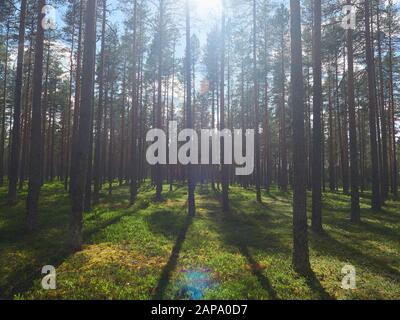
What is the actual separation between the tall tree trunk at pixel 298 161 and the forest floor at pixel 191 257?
1.68 feet

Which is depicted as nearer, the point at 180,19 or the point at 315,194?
the point at 315,194

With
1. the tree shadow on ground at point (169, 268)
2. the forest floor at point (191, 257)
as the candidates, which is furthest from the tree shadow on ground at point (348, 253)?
the tree shadow on ground at point (169, 268)

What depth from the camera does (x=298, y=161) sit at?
26.3ft

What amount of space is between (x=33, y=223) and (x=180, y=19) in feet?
45.9

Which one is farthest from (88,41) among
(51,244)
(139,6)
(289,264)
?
(139,6)

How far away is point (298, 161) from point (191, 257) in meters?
3.93

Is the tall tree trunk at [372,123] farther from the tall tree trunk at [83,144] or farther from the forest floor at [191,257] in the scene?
the tall tree trunk at [83,144]

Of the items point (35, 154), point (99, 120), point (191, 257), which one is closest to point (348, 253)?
point (191, 257)

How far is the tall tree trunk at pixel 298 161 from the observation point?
25.6ft

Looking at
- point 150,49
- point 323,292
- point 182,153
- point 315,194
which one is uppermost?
point 150,49

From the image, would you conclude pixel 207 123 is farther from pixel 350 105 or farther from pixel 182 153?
pixel 350 105

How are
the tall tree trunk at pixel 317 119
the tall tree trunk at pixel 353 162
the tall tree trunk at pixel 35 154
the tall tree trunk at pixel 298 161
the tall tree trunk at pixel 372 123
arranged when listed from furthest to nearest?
1. the tall tree trunk at pixel 372 123
2. the tall tree trunk at pixel 353 162
3. the tall tree trunk at pixel 317 119
4. the tall tree trunk at pixel 35 154
5. the tall tree trunk at pixel 298 161
